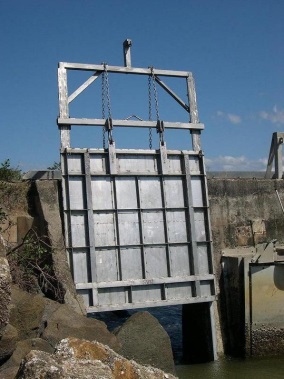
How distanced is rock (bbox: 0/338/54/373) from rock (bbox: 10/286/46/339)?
801 millimetres

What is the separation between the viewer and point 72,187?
10.3 m

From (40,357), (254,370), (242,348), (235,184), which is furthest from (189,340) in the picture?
(40,357)

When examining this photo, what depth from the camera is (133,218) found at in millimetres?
10688

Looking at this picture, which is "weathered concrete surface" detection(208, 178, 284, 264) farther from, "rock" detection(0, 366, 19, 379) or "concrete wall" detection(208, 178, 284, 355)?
"rock" detection(0, 366, 19, 379)

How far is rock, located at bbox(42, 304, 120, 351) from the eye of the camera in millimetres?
6848

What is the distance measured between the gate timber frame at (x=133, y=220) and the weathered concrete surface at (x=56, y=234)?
215 mm

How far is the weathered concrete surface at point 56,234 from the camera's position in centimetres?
923

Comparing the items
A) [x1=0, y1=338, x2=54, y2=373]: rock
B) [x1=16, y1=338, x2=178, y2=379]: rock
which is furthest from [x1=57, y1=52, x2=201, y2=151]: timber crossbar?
[x1=16, y1=338, x2=178, y2=379]: rock

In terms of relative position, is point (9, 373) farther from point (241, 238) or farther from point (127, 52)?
point (127, 52)

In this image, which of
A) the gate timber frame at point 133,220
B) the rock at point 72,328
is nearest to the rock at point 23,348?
the rock at point 72,328

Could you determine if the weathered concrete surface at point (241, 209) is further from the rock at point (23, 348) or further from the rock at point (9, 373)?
the rock at point (9, 373)

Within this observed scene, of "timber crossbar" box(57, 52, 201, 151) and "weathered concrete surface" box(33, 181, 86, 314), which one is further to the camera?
"timber crossbar" box(57, 52, 201, 151)

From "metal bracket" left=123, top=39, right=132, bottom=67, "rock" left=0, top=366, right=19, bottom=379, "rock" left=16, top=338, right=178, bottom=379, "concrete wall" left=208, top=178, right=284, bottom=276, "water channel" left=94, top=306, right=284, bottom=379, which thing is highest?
"metal bracket" left=123, top=39, right=132, bottom=67

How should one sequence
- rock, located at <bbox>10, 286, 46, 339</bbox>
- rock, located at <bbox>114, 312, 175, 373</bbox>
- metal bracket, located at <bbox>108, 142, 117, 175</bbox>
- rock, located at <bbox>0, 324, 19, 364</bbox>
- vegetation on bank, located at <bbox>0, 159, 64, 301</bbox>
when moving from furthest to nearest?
metal bracket, located at <bbox>108, 142, 117, 175</bbox> < vegetation on bank, located at <bbox>0, 159, 64, 301</bbox> < rock, located at <bbox>114, 312, 175, 373</bbox> < rock, located at <bbox>10, 286, 46, 339</bbox> < rock, located at <bbox>0, 324, 19, 364</bbox>
